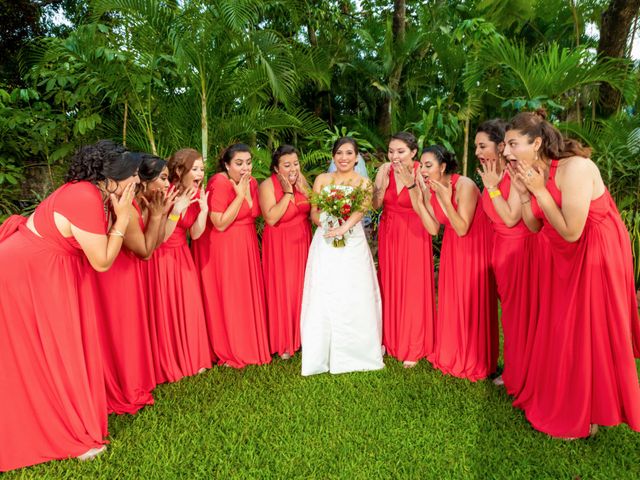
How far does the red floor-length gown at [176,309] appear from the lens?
4.44 metres

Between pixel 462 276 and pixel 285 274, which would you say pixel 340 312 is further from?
pixel 462 276

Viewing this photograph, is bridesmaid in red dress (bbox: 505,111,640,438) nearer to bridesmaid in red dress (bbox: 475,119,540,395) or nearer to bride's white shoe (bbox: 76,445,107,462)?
bridesmaid in red dress (bbox: 475,119,540,395)

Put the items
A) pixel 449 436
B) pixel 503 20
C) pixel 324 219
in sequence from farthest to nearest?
pixel 503 20 → pixel 324 219 → pixel 449 436

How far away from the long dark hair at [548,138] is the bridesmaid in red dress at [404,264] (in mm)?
1431

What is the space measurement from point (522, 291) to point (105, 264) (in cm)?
336

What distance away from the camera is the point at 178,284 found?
14.9ft

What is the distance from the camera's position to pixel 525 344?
4.08 meters

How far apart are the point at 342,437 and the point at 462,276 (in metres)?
1.89

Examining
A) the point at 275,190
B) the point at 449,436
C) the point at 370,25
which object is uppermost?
the point at 370,25

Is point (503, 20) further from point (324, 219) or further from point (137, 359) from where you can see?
point (137, 359)

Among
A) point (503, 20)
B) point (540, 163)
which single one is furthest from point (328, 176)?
point (503, 20)

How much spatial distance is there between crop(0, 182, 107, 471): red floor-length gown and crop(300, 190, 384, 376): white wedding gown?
2120 mm

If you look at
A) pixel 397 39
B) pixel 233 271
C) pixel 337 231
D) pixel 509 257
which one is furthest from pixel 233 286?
pixel 397 39

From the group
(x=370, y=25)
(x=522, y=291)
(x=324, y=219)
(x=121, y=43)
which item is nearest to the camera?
(x=522, y=291)
